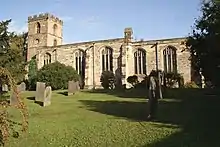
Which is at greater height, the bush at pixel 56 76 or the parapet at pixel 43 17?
the parapet at pixel 43 17

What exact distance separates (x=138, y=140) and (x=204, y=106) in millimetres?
8125

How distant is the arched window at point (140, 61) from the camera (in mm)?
54688

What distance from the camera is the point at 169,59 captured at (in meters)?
52.8

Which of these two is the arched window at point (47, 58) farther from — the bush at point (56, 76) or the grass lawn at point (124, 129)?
the grass lawn at point (124, 129)

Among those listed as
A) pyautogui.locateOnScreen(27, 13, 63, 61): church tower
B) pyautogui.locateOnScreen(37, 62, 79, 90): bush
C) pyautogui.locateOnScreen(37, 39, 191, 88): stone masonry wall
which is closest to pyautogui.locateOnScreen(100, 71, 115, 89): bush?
pyautogui.locateOnScreen(37, 62, 79, 90): bush

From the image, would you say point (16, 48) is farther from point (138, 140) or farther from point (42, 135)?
point (138, 140)

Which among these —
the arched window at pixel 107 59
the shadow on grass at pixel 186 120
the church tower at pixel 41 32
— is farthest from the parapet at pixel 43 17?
the shadow on grass at pixel 186 120

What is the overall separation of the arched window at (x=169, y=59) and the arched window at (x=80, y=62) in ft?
45.3

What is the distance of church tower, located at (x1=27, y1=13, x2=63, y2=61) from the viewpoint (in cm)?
6694

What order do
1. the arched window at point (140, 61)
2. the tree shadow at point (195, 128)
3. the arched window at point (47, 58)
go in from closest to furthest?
1. the tree shadow at point (195, 128)
2. the arched window at point (140, 61)
3. the arched window at point (47, 58)

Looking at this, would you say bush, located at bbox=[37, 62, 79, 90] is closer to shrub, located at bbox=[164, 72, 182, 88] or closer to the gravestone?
shrub, located at bbox=[164, 72, 182, 88]

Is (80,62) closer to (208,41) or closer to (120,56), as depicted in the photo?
(120,56)

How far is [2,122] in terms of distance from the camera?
4922mm

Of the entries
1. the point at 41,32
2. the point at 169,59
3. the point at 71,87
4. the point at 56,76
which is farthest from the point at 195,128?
the point at 41,32
